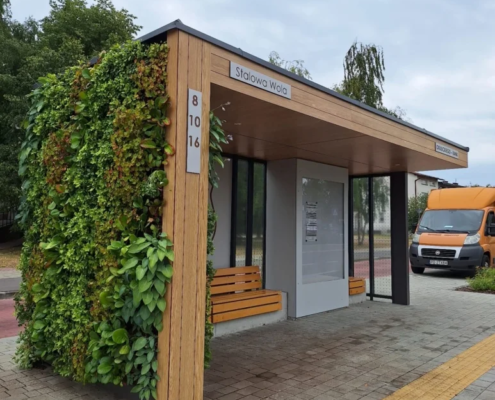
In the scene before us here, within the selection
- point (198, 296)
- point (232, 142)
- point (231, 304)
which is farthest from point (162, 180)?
point (231, 304)

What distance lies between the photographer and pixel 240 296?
22.2ft

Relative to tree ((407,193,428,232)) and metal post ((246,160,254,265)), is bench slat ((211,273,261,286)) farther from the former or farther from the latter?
tree ((407,193,428,232))

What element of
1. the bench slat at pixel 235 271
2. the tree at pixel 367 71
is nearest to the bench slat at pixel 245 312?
the bench slat at pixel 235 271

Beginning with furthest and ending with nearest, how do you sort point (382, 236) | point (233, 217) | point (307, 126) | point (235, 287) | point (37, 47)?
point (37, 47), point (382, 236), point (233, 217), point (235, 287), point (307, 126)

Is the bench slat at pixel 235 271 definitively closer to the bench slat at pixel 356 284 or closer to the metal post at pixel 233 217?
the metal post at pixel 233 217

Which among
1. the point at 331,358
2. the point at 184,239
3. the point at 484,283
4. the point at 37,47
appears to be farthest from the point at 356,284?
the point at 37,47

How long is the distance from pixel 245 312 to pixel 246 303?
13 cm

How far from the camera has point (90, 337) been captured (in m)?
3.86

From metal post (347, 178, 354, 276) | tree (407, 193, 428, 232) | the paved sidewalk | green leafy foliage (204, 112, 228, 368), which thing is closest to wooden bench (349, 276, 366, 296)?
the paved sidewalk

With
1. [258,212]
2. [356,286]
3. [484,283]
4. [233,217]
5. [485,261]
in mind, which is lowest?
[484,283]

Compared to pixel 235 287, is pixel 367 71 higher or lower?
higher

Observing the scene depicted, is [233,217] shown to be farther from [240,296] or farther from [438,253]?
[438,253]

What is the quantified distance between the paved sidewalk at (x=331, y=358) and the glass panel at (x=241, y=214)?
1.25 metres

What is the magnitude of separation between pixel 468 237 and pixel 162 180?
13233 millimetres
